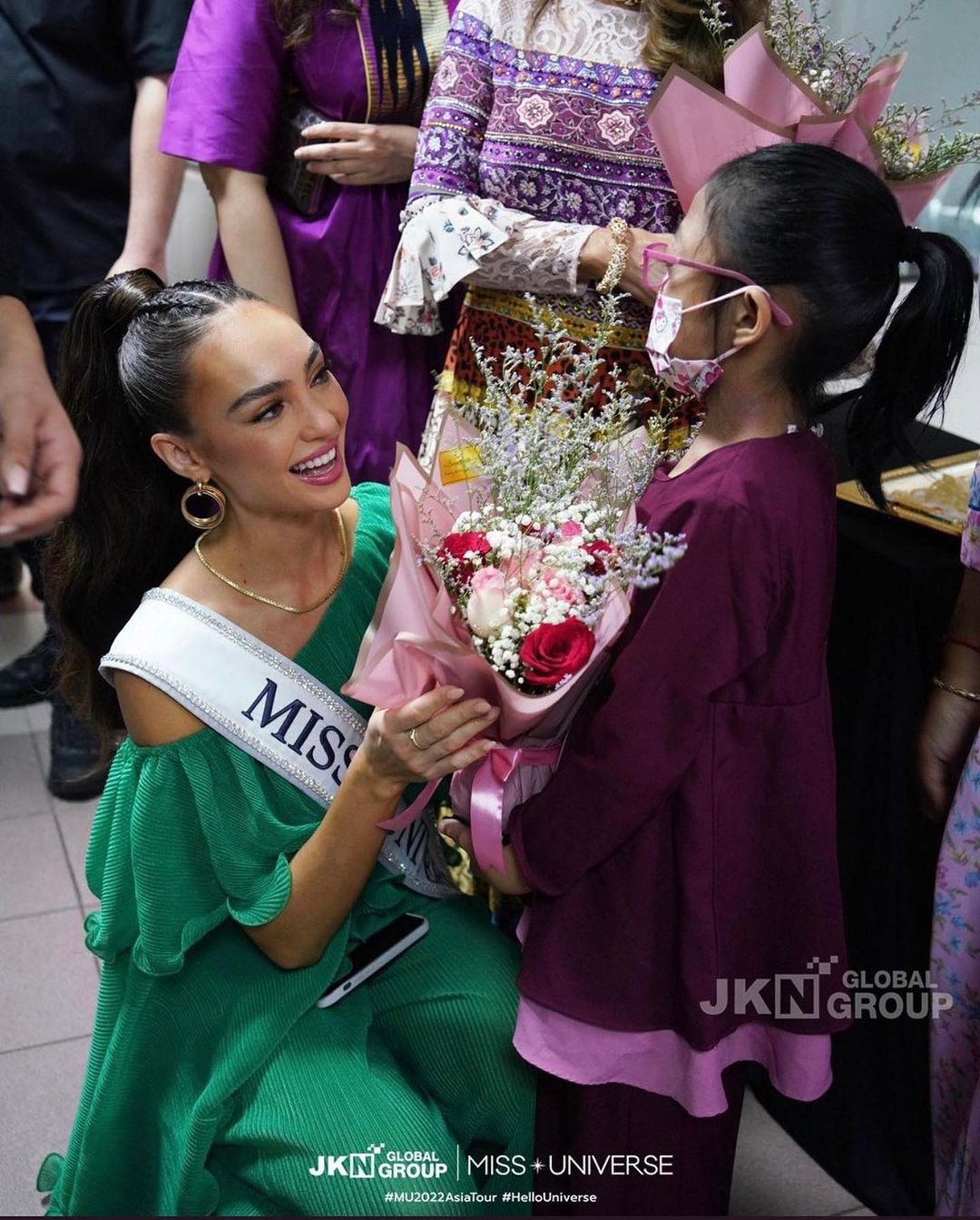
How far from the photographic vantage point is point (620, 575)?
1174 mm

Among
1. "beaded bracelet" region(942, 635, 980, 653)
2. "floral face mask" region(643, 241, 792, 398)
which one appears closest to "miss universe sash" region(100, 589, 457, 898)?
"floral face mask" region(643, 241, 792, 398)

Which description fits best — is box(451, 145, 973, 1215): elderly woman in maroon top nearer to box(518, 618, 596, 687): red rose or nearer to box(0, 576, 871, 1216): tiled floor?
box(518, 618, 596, 687): red rose

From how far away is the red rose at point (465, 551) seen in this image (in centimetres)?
118

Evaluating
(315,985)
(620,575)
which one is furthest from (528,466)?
(315,985)

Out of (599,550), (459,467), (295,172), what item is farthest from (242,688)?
(295,172)

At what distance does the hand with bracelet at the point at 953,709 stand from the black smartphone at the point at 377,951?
0.69 metres

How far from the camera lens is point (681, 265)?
1.29 meters

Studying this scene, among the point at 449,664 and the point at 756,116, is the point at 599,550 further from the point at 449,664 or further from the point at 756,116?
the point at 756,116

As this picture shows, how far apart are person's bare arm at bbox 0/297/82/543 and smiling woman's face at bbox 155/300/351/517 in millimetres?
241

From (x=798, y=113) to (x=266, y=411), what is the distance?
2.21 ft

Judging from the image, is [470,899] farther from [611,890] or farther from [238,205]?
[238,205]

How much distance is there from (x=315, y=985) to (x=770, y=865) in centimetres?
54

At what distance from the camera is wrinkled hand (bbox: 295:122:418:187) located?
71.2 inches

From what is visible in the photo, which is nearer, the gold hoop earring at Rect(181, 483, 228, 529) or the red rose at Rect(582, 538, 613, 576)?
the red rose at Rect(582, 538, 613, 576)
